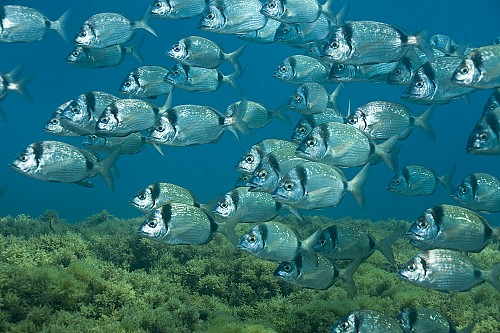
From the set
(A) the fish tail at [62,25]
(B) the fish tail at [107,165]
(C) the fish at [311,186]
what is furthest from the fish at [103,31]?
(C) the fish at [311,186]

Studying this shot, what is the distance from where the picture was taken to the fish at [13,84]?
6633 millimetres

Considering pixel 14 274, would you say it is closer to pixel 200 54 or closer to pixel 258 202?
pixel 258 202

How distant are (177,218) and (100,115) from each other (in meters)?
1.82

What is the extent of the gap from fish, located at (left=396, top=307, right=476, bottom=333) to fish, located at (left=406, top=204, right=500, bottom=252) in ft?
2.35

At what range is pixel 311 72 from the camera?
311 inches

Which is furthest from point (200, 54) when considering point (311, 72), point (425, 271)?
point (425, 271)

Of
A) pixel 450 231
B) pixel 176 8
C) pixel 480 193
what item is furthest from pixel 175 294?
pixel 176 8

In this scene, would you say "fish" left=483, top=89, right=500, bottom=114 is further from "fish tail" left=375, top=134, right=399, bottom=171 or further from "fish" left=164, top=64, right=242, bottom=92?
"fish" left=164, top=64, right=242, bottom=92

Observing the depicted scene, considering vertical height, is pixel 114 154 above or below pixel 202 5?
below

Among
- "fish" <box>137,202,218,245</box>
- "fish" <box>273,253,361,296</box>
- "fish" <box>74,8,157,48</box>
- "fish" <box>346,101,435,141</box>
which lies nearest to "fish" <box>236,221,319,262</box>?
"fish" <box>273,253,361,296</box>

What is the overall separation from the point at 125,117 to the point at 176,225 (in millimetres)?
1697

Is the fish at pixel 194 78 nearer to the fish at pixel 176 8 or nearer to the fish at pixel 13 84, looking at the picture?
the fish at pixel 176 8

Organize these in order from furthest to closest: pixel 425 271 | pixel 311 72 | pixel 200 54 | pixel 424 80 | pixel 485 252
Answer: pixel 485 252 < pixel 311 72 < pixel 200 54 < pixel 424 80 < pixel 425 271

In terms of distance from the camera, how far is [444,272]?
4793 millimetres
